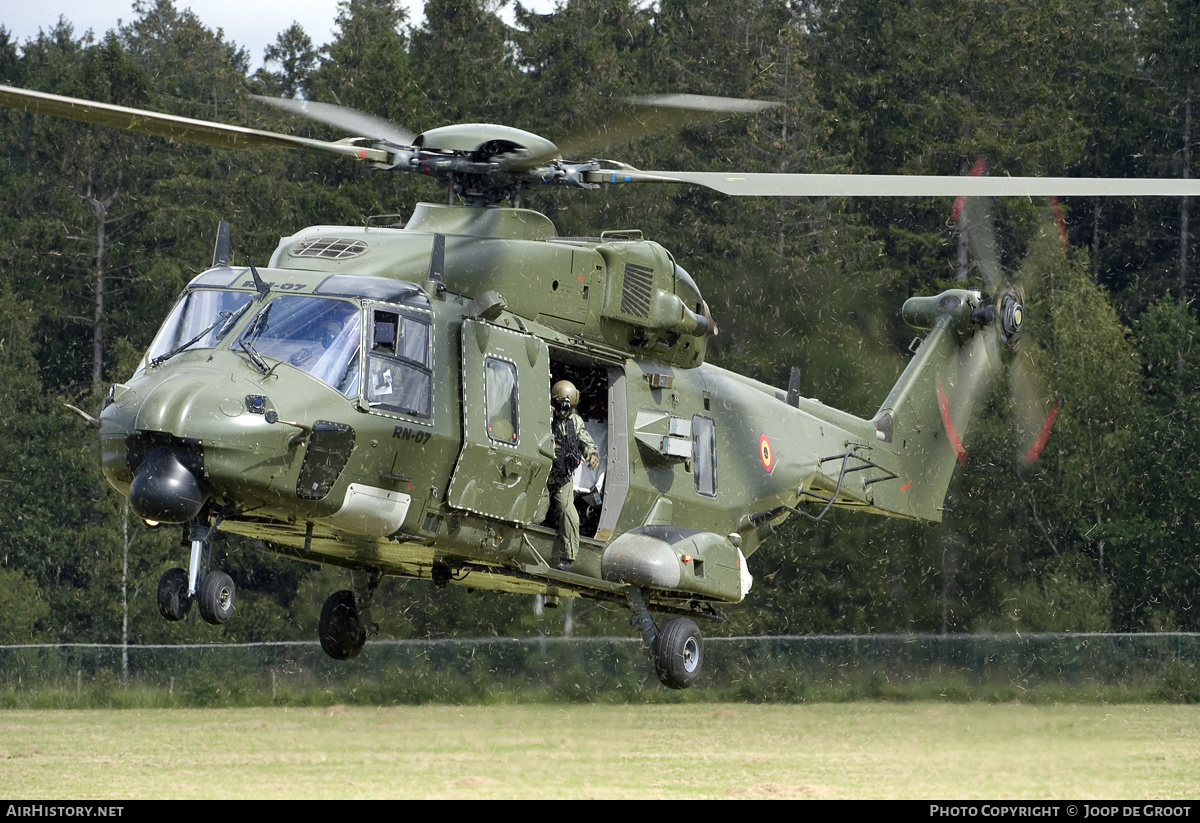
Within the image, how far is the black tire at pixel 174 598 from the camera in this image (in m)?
11.6

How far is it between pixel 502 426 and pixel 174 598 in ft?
8.61

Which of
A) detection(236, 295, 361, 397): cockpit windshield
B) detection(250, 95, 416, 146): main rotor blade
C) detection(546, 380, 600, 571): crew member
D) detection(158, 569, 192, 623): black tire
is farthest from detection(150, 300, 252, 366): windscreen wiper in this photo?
detection(546, 380, 600, 571): crew member

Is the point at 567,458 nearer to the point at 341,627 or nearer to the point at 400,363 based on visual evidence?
the point at 400,363

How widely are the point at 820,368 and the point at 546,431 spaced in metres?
15.9

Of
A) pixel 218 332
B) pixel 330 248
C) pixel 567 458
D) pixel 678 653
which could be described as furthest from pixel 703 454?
pixel 218 332

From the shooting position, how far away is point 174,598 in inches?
457

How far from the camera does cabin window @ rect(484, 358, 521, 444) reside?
500 inches

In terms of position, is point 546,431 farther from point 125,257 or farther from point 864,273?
point 125,257

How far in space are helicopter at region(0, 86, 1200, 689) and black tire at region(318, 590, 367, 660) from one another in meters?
0.02

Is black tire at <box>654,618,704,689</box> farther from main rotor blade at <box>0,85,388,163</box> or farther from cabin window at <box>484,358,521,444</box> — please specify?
main rotor blade at <box>0,85,388,163</box>

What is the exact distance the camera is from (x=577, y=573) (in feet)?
44.8

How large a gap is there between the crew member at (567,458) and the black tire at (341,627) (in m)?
2.00

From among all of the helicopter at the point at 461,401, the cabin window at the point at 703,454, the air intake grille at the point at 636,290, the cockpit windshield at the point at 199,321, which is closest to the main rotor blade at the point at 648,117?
the helicopter at the point at 461,401

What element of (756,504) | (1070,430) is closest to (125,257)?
(1070,430)
